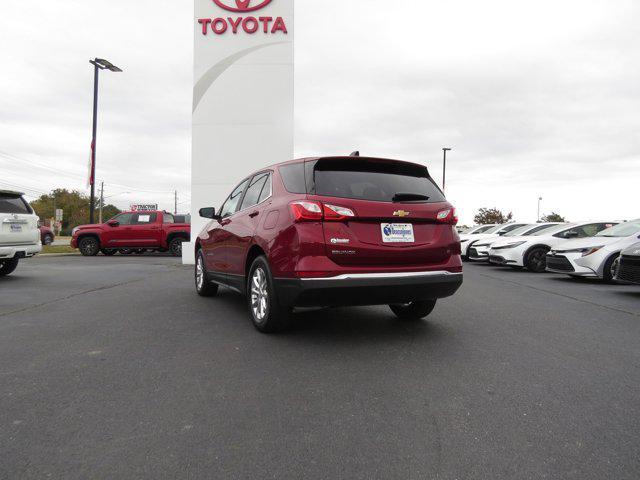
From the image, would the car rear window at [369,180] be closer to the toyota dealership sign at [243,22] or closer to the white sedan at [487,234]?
the toyota dealership sign at [243,22]

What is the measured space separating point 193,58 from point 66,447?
→ 48.3 feet

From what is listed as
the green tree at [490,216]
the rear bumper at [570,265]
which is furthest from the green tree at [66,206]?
the rear bumper at [570,265]

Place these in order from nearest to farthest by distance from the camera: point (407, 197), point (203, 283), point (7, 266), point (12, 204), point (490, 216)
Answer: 1. point (407, 197)
2. point (203, 283)
3. point (12, 204)
4. point (7, 266)
5. point (490, 216)

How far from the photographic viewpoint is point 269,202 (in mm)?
4992

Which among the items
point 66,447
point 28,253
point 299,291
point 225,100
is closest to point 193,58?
point 225,100

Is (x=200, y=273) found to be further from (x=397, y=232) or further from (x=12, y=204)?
(x=12, y=204)

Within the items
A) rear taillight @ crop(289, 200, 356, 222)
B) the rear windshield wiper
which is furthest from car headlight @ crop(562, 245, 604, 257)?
rear taillight @ crop(289, 200, 356, 222)

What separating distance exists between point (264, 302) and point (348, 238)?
4.06 ft

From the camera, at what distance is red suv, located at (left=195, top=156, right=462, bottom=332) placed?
13.9 ft

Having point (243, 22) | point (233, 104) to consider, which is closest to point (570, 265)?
point (233, 104)

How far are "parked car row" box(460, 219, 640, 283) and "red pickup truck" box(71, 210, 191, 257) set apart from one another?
11.7 meters

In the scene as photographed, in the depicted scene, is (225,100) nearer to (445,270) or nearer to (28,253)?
(28,253)

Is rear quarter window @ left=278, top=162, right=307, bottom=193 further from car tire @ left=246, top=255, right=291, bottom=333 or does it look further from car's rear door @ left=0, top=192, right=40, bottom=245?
car's rear door @ left=0, top=192, right=40, bottom=245

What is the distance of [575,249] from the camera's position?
35.4 ft
